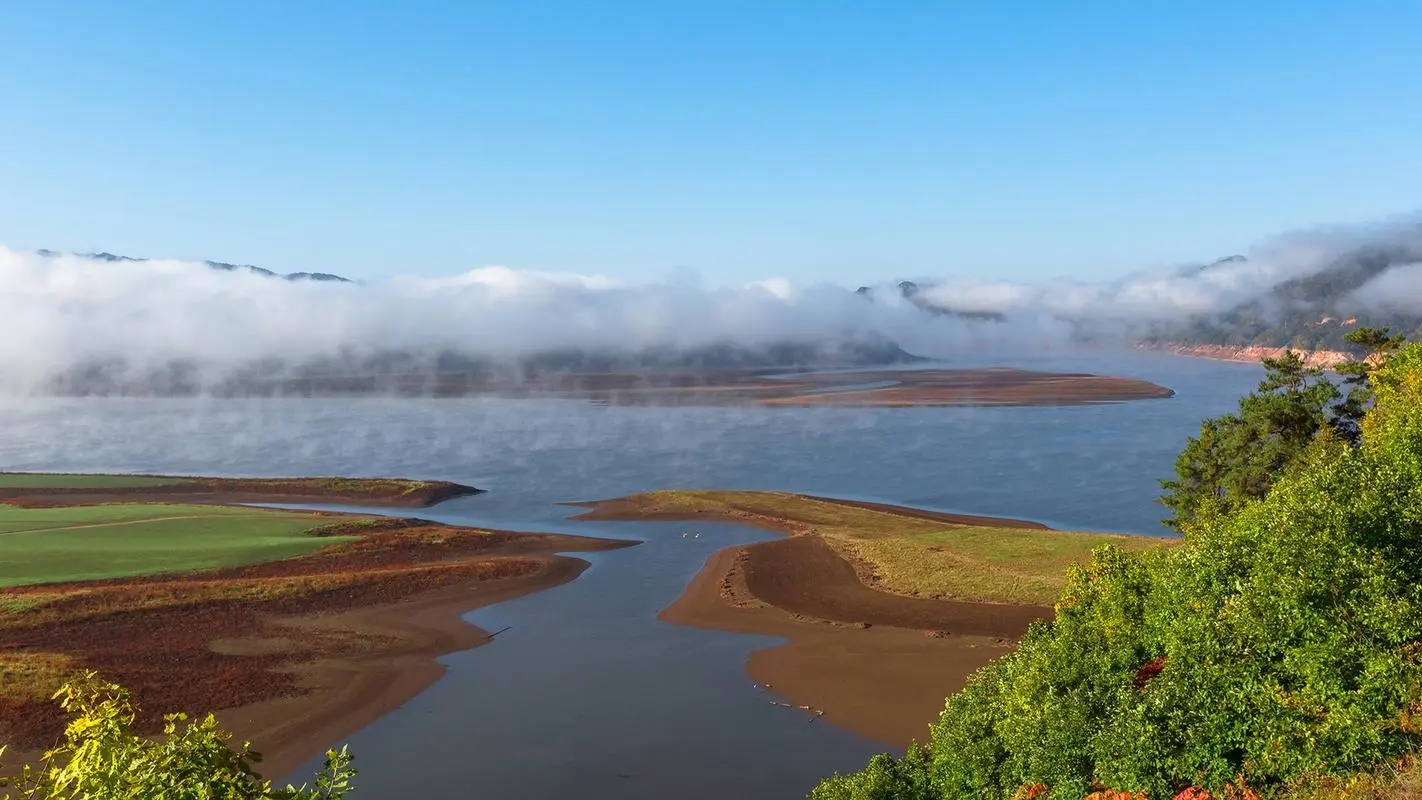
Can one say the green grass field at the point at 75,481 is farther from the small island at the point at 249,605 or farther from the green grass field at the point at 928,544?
the green grass field at the point at 928,544

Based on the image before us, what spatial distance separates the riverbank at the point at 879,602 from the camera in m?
29.4

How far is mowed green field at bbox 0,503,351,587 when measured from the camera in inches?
1853

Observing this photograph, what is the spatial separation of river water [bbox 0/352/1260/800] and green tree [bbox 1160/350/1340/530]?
63.4 ft

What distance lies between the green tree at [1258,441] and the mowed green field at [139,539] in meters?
47.6

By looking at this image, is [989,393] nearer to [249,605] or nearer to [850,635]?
[850,635]

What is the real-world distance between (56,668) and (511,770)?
18962mm

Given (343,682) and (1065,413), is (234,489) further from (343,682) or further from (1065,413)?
(1065,413)

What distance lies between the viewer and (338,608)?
40.6 m

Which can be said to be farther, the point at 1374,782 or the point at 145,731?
the point at 145,731

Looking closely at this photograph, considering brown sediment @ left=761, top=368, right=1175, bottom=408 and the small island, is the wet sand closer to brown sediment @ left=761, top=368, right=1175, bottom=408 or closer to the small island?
the small island

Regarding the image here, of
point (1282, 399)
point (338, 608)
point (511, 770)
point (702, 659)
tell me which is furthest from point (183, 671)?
point (1282, 399)

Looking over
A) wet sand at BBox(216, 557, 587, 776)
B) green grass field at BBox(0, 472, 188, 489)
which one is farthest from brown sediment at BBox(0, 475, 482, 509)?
wet sand at BBox(216, 557, 587, 776)

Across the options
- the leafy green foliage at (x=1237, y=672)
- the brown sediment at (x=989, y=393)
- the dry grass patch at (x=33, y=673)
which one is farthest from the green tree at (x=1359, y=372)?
the brown sediment at (x=989, y=393)

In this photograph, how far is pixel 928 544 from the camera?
49062 millimetres
